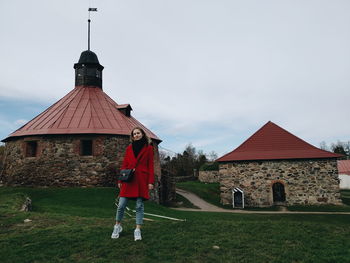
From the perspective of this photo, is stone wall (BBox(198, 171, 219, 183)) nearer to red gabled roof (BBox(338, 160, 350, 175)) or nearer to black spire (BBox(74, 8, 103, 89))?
black spire (BBox(74, 8, 103, 89))

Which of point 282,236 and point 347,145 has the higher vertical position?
point 347,145

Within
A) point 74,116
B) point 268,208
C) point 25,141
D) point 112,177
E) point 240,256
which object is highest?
point 74,116

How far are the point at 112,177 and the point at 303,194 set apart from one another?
42.1 feet

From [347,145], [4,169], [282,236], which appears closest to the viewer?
[282,236]

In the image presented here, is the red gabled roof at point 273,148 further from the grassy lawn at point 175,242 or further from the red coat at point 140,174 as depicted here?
the red coat at point 140,174

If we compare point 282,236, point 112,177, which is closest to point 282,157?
point 112,177

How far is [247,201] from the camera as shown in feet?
61.1

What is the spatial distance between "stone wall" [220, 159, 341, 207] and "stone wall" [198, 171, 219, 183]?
1262cm

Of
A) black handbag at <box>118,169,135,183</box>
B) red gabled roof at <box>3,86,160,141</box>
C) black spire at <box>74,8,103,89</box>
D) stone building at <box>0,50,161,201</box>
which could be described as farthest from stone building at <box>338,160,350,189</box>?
black handbag at <box>118,169,135,183</box>

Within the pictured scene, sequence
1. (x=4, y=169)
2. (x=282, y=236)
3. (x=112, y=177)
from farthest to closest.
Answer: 1. (x=4, y=169)
2. (x=112, y=177)
3. (x=282, y=236)

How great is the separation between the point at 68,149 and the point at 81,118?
2.40 m

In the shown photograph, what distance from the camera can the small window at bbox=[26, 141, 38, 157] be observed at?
1667cm

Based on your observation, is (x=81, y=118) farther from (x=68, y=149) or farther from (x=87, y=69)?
(x=87, y=69)

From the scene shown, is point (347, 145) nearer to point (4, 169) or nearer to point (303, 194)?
point (303, 194)
